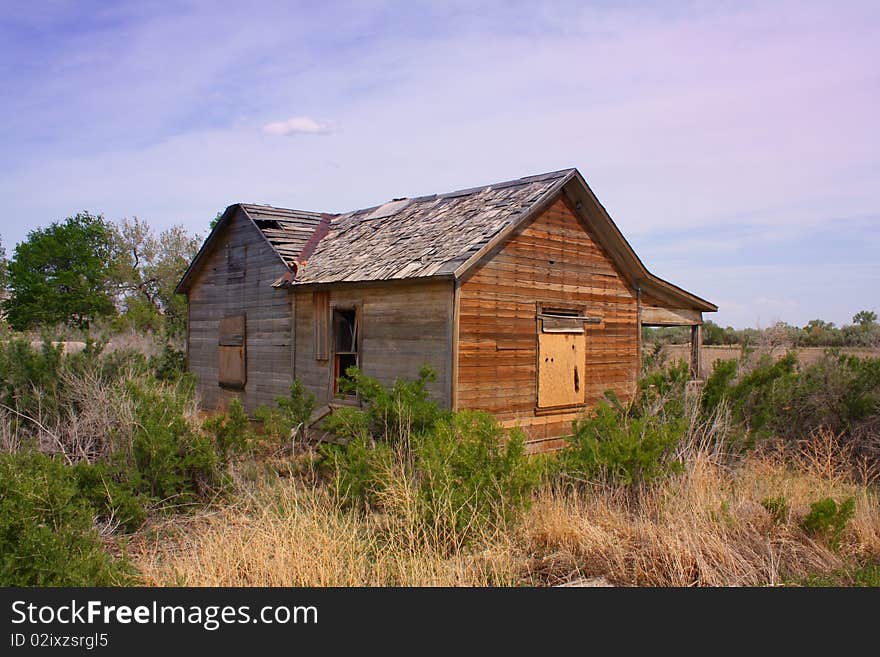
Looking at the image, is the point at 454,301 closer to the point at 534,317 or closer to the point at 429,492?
the point at 534,317

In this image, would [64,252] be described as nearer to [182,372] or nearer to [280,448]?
[182,372]

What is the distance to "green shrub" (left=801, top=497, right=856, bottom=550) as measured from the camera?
6.23m

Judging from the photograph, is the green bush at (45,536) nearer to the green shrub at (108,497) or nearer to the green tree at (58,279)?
the green shrub at (108,497)

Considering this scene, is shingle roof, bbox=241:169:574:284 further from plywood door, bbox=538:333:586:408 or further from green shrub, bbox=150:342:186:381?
green shrub, bbox=150:342:186:381

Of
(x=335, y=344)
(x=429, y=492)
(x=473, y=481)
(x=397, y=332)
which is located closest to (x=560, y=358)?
(x=397, y=332)

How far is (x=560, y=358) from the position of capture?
11.8 metres

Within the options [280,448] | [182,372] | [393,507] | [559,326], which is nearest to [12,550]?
[393,507]

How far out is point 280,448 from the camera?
1012 centimetres

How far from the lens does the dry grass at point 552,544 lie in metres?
5.43

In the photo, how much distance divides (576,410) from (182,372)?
934cm

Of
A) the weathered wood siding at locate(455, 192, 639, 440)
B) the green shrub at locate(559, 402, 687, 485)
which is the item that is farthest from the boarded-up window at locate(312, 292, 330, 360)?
the green shrub at locate(559, 402, 687, 485)

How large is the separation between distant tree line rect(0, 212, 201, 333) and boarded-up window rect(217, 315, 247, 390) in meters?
21.6

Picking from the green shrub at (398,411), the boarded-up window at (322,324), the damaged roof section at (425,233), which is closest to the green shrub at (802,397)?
the damaged roof section at (425,233)

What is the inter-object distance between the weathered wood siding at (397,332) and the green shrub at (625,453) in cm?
256
